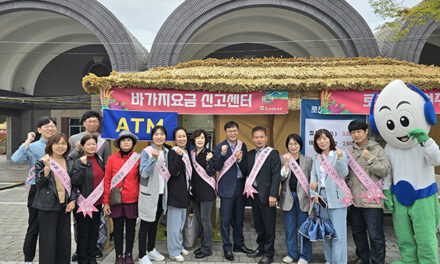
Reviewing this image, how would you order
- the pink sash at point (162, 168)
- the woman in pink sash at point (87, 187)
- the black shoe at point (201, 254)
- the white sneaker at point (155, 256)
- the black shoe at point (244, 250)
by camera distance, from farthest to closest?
the black shoe at point (244, 250) → the black shoe at point (201, 254) → the white sneaker at point (155, 256) → the pink sash at point (162, 168) → the woman in pink sash at point (87, 187)

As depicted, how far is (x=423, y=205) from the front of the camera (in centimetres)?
321

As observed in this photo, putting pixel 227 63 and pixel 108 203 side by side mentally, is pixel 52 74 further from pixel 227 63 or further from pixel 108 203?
pixel 108 203

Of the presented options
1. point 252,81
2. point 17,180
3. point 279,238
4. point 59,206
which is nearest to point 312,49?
point 252,81

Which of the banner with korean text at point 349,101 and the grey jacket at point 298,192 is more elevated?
the banner with korean text at point 349,101

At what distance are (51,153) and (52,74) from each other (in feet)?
48.6

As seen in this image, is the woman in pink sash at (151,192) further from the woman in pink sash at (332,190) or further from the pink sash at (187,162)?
the woman in pink sash at (332,190)

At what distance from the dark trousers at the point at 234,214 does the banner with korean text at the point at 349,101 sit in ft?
6.97

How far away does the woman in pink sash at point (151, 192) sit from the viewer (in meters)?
3.54

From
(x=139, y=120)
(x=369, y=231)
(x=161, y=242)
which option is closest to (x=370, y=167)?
(x=369, y=231)

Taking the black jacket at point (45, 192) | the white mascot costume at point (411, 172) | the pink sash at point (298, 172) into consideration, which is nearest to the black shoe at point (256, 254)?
the pink sash at point (298, 172)

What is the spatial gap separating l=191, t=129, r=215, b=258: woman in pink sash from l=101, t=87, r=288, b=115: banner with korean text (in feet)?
2.78

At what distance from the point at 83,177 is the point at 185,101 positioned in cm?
206

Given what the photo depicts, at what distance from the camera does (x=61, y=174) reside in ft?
10.5

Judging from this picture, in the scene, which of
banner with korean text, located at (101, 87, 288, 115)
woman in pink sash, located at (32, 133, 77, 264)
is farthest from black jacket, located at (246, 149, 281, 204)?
woman in pink sash, located at (32, 133, 77, 264)
